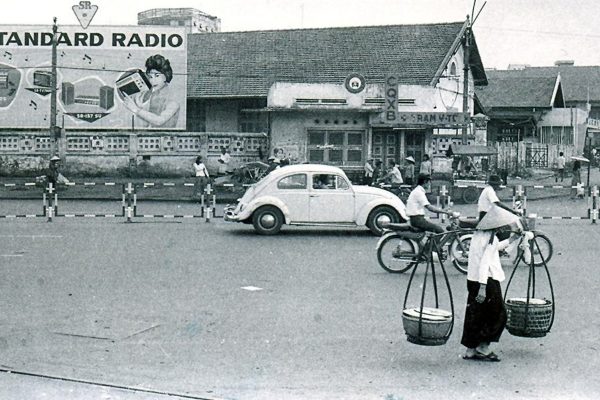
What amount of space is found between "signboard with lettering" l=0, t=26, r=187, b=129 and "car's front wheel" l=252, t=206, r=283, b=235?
71.5ft

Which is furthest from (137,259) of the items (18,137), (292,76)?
(292,76)

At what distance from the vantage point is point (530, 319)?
7.46m

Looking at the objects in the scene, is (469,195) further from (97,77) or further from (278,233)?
(97,77)

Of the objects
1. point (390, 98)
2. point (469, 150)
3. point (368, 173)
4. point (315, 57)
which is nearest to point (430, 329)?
point (368, 173)

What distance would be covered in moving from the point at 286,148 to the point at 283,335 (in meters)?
27.3

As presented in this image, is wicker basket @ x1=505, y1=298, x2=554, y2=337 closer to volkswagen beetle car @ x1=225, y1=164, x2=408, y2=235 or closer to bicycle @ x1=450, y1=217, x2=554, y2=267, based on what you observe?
bicycle @ x1=450, y1=217, x2=554, y2=267

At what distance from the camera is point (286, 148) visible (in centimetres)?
3544

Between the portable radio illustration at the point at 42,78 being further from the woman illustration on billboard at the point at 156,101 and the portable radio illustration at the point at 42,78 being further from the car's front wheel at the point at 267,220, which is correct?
the car's front wheel at the point at 267,220

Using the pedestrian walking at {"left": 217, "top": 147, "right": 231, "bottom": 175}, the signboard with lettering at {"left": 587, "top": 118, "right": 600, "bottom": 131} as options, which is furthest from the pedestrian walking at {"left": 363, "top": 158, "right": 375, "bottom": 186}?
the signboard with lettering at {"left": 587, "top": 118, "right": 600, "bottom": 131}

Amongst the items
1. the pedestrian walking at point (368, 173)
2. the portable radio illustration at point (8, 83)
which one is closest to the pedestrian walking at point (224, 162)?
the pedestrian walking at point (368, 173)

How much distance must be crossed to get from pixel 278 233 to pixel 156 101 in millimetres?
22324

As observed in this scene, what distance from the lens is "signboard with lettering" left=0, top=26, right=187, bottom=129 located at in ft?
128

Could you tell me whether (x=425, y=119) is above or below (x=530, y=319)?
above

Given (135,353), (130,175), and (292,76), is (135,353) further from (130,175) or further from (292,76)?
(292,76)
